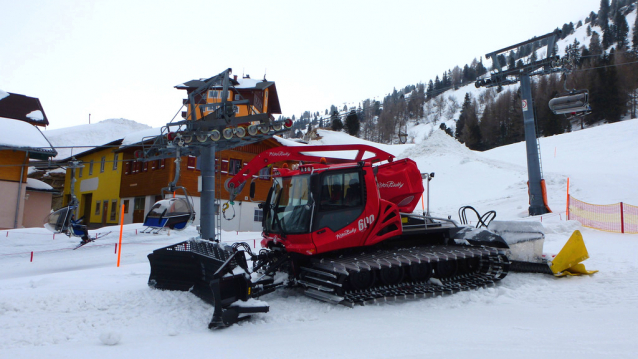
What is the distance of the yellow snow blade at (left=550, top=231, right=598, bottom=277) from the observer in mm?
8602

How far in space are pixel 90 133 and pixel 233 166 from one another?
75.5m

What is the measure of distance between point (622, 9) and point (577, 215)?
181m

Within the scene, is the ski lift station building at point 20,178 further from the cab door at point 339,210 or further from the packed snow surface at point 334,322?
the cab door at point 339,210

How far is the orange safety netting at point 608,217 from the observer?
16.2m

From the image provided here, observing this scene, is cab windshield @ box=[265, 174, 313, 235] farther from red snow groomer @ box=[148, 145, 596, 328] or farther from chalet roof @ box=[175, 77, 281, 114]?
chalet roof @ box=[175, 77, 281, 114]

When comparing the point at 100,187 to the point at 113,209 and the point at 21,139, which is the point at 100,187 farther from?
the point at 21,139

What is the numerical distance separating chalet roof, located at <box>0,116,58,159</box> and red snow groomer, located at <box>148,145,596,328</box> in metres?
21.9

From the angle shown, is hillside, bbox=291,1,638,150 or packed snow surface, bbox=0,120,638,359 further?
hillside, bbox=291,1,638,150

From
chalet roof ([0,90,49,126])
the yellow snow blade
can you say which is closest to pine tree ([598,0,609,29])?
chalet roof ([0,90,49,126])

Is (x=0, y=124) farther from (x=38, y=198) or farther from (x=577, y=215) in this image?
(x=577, y=215)

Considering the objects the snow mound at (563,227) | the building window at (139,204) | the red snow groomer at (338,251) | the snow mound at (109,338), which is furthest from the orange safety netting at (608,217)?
the building window at (139,204)

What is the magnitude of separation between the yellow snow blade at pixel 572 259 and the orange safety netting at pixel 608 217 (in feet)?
28.1

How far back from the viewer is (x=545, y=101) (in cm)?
8000

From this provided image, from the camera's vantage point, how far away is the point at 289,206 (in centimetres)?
762
